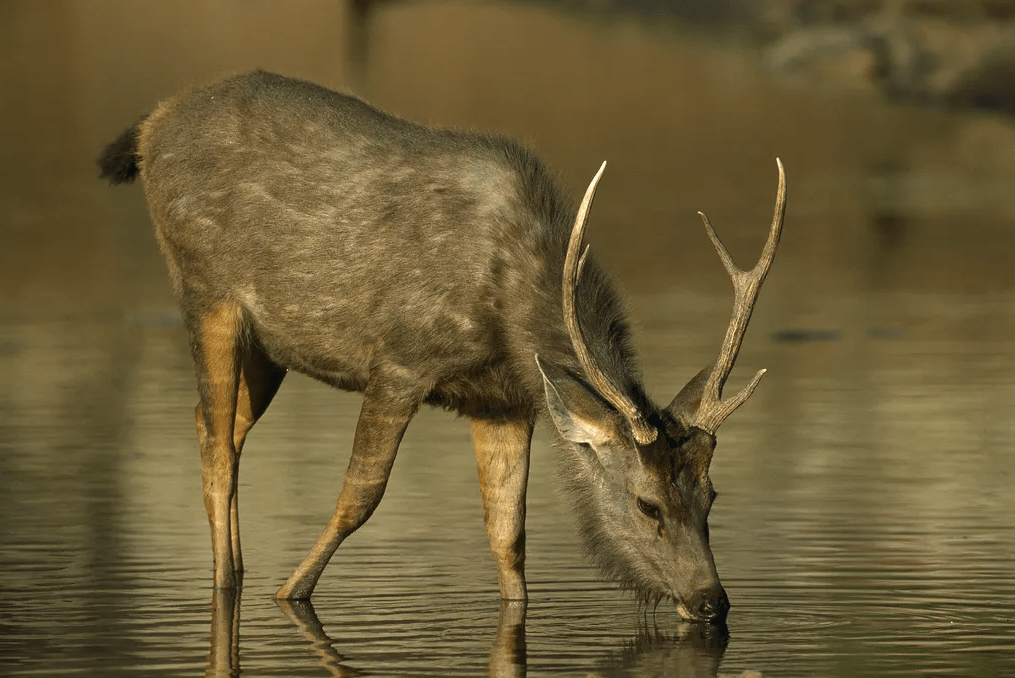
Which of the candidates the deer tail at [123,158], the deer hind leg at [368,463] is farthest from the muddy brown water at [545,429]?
the deer tail at [123,158]

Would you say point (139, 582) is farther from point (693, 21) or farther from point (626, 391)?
point (693, 21)

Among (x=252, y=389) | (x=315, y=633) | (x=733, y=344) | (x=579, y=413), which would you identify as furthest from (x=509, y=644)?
(x=252, y=389)

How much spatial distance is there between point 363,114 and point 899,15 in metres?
31.7

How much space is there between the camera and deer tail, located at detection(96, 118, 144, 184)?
14633 millimetres

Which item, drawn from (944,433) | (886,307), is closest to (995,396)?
(944,433)

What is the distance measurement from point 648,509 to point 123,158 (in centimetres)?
430

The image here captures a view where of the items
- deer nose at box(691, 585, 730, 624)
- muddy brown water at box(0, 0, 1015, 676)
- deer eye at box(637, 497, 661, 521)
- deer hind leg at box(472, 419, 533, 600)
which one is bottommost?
muddy brown water at box(0, 0, 1015, 676)

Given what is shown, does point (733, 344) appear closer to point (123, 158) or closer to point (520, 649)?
point (520, 649)

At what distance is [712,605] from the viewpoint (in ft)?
37.6

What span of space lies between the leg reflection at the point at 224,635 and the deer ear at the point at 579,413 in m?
1.67

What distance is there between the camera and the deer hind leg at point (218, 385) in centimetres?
1366

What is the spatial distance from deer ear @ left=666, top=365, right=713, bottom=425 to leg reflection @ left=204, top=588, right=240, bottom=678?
83.8 inches

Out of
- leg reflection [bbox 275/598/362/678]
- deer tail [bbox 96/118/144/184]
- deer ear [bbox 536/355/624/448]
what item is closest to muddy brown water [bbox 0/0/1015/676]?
leg reflection [bbox 275/598/362/678]

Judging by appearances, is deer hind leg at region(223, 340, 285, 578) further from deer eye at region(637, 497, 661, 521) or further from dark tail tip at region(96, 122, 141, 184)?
deer eye at region(637, 497, 661, 521)
